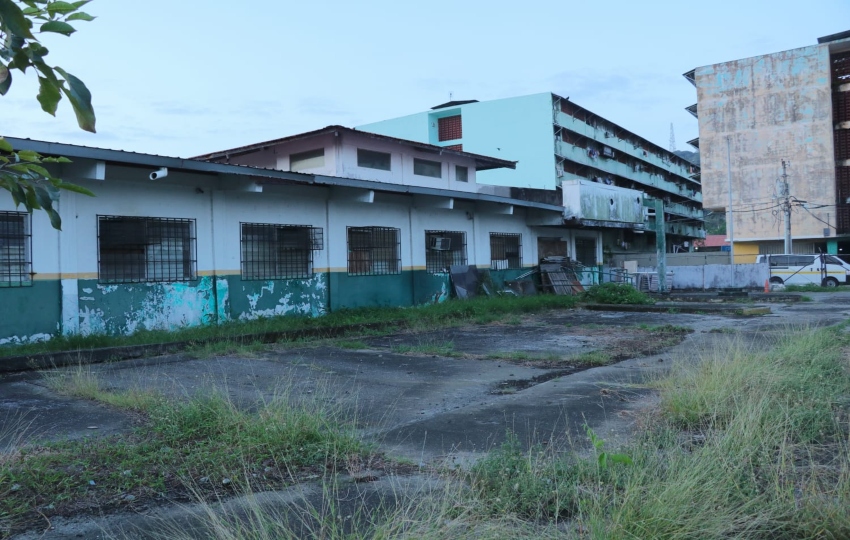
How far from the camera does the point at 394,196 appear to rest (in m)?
18.7

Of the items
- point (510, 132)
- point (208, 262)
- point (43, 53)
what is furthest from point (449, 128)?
point (43, 53)

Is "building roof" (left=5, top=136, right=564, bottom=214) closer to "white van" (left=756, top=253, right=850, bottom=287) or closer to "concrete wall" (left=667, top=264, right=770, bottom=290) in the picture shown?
"concrete wall" (left=667, top=264, right=770, bottom=290)

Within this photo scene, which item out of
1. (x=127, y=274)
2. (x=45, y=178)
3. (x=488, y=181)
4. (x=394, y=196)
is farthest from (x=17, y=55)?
(x=488, y=181)

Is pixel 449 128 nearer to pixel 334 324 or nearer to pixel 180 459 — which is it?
pixel 334 324

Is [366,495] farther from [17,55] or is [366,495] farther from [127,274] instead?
[127,274]

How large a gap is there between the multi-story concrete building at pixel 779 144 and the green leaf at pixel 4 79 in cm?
4502

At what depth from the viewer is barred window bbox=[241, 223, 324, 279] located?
1482 cm

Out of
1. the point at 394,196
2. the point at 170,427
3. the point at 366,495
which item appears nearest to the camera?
the point at 366,495

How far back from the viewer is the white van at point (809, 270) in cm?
3064

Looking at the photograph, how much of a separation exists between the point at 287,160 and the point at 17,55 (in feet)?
65.5

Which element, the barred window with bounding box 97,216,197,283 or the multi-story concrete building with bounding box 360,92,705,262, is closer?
the barred window with bounding box 97,216,197,283

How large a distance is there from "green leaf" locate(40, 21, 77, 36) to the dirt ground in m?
2.48

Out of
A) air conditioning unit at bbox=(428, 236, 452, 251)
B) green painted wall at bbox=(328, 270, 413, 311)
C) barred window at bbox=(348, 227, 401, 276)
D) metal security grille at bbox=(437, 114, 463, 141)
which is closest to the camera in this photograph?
green painted wall at bbox=(328, 270, 413, 311)

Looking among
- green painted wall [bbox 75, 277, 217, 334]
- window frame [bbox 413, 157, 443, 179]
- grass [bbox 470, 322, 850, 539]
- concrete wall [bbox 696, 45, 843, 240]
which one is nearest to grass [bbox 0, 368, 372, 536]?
grass [bbox 470, 322, 850, 539]
